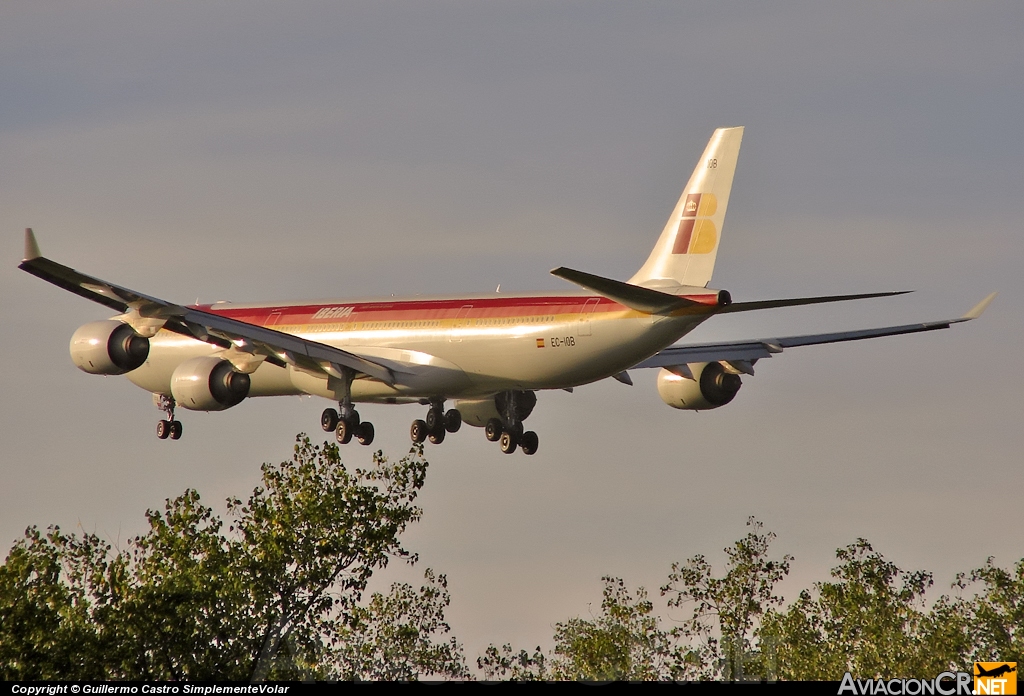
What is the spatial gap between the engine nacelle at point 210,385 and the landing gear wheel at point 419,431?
22.3 ft

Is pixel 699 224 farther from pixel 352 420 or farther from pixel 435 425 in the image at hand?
pixel 352 420

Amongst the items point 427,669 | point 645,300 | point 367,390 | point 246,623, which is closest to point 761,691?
point 645,300

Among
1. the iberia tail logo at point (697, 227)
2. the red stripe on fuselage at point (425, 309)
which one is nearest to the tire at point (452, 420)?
the red stripe on fuselage at point (425, 309)

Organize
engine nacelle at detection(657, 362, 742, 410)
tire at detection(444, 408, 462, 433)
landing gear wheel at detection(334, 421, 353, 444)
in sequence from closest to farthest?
landing gear wheel at detection(334, 421, 353, 444) < tire at detection(444, 408, 462, 433) < engine nacelle at detection(657, 362, 742, 410)

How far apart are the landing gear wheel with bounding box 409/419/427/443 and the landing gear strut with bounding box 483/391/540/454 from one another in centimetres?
342

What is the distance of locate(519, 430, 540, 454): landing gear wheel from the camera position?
7181 cm

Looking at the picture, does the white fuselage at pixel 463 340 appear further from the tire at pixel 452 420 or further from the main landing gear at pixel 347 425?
the tire at pixel 452 420

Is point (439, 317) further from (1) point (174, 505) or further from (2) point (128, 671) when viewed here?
(2) point (128, 671)

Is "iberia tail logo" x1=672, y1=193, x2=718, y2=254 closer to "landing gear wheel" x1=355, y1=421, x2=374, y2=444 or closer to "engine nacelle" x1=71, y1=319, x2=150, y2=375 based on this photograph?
"landing gear wheel" x1=355, y1=421, x2=374, y2=444

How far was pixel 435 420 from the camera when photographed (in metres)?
69.6

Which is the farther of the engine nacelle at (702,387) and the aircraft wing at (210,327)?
the engine nacelle at (702,387)

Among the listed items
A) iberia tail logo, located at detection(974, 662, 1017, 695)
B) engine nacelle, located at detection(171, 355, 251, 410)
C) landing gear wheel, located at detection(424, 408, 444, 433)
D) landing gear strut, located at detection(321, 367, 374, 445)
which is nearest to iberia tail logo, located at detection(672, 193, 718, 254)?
landing gear wheel, located at detection(424, 408, 444, 433)

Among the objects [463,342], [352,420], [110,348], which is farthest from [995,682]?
[110,348]

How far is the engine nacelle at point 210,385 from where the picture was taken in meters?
66.2
